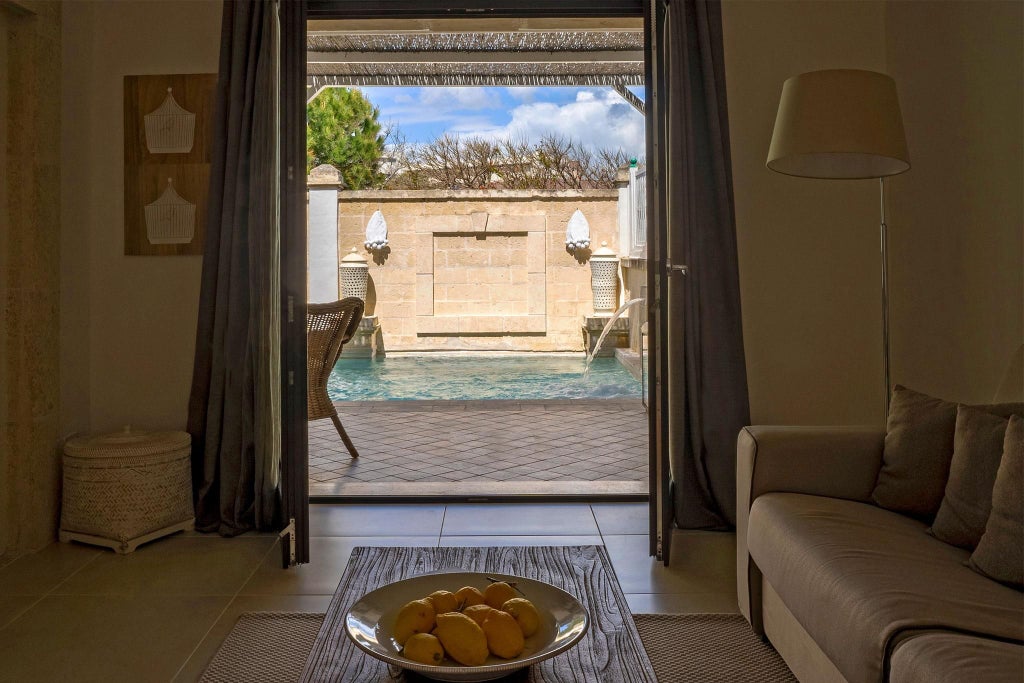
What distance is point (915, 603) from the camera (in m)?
1.65

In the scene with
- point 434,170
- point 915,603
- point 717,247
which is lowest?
point 915,603

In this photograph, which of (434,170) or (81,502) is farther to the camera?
(434,170)

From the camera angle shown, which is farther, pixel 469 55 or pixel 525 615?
pixel 469 55

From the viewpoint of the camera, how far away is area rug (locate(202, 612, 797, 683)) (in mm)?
2240

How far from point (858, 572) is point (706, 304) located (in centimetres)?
180

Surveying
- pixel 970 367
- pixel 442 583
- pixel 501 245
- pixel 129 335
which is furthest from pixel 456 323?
pixel 442 583

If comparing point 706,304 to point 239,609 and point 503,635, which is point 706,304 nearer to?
point 239,609

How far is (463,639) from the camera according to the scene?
1376 mm

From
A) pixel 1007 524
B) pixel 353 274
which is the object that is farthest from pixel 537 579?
pixel 353 274

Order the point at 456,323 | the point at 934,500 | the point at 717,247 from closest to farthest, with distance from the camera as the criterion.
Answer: the point at 934,500, the point at 717,247, the point at 456,323

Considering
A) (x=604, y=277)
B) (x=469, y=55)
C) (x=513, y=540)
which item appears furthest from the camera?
(x=604, y=277)

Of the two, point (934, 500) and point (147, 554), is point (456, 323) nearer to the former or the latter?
point (147, 554)

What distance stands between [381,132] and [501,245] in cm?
305

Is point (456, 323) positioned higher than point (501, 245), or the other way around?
point (501, 245)
